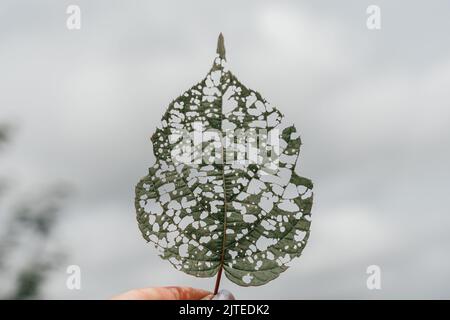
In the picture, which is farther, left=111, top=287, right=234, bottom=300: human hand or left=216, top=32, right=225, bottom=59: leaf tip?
left=111, top=287, right=234, bottom=300: human hand

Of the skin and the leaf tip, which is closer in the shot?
the leaf tip

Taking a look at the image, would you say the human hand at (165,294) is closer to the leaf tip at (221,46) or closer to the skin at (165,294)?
the skin at (165,294)

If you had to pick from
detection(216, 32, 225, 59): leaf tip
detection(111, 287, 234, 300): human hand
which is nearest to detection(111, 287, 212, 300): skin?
detection(111, 287, 234, 300): human hand

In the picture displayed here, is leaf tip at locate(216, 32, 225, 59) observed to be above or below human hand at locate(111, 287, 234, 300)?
above

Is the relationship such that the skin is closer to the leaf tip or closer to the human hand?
the human hand

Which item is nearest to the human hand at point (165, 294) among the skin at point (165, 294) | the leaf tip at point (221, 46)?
the skin at point (165, 294)

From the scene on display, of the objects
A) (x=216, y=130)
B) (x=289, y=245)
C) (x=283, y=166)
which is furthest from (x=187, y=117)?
(x=289, y=245)

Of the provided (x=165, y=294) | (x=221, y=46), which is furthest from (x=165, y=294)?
(x=221, y=46)

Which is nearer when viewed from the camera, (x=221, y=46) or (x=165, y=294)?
(x=221, y=46)

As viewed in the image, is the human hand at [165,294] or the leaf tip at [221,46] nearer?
the leaf tip at [221,46]

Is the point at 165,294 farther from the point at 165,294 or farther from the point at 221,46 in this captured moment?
the point at 221,46
